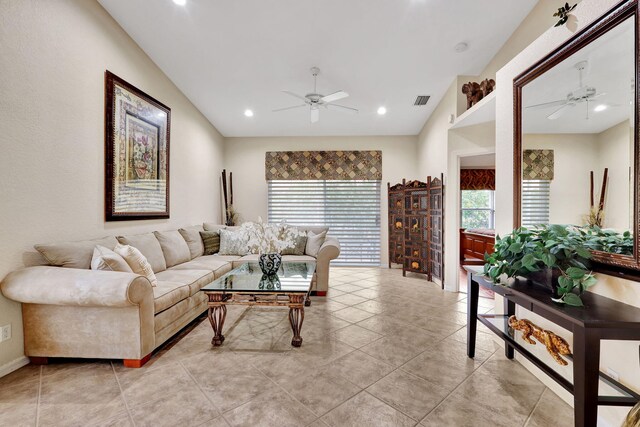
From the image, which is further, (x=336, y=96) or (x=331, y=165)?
(x=331, y=165)

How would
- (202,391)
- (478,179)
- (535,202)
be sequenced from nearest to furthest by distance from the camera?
(202,391) → (535,202) → (478,179)

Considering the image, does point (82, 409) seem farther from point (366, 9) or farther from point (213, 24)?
point (366, 9)

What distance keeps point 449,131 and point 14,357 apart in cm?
523

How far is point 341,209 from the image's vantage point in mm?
6027

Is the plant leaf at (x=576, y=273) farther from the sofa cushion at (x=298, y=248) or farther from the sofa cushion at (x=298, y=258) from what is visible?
the sofa cushion at (x=298, y=248)

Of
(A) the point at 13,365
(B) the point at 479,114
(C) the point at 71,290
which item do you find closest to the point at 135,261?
(C) the point at 71,290

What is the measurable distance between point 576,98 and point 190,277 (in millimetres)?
3479

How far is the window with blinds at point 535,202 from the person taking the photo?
193cm

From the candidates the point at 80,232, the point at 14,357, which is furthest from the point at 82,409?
the point at 80,232

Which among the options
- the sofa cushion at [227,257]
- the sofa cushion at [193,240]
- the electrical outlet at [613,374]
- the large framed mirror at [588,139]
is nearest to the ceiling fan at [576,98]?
the large framed mirror at [588,139]

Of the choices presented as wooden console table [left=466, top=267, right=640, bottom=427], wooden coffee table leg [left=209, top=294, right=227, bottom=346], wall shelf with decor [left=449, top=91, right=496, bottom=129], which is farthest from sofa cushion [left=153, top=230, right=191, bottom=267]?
wall shelf with decor [left=449, top=91, right=496, bottom=129]

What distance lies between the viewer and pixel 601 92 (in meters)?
1.51

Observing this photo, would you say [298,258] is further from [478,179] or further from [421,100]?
[478,179]

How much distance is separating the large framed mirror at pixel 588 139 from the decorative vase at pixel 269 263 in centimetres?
219
